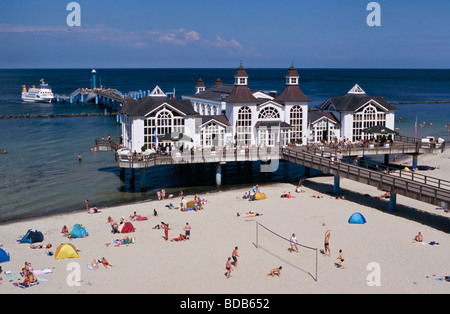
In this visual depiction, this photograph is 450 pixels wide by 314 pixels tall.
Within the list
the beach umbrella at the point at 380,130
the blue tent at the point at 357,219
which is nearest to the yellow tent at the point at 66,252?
the blue tent at the point at 357,219

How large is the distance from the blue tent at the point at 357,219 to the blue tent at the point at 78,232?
47.7ft

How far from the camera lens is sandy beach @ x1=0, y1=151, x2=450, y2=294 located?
20.5 m

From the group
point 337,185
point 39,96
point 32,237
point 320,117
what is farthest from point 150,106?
point 39,96

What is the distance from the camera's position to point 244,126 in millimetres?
41812

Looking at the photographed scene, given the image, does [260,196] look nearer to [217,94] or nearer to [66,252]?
[66,252]

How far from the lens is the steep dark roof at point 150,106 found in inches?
1523

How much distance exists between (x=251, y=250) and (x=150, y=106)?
18.4 metres

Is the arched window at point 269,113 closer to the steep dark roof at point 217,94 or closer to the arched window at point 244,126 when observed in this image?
the arched window at point 244,126

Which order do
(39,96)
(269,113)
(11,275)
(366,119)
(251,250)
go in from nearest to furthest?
(11,275)
(251,250)
(269,113)
(366,119)
(39,96)

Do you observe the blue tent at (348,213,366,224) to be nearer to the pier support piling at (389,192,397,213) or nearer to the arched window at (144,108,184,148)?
the pier support piling at (389,192,397,213)

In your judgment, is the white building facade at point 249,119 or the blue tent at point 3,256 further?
the white building facade at point 249,119

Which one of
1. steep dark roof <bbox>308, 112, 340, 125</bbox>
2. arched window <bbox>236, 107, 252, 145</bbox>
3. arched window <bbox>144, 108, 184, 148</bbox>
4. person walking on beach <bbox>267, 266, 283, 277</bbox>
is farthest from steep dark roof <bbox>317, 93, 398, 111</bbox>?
person walking on beach <bbox>267, 266, 283, 277</bbox>

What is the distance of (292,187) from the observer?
38.5 m

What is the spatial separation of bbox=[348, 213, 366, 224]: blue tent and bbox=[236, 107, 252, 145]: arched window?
50.1 feet
